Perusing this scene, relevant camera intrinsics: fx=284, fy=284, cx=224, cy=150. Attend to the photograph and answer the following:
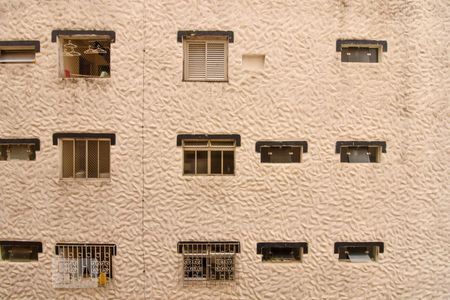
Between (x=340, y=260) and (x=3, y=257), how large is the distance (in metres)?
7.88

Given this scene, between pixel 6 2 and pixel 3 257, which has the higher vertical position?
pixel 6 2

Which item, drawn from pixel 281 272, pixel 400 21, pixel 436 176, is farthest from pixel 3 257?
pixel 400 21

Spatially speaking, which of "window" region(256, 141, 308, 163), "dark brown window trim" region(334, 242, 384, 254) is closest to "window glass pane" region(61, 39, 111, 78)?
"window" region(256, 141, 308, 163)

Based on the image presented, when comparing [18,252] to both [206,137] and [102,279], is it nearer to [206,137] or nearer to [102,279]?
[102,279]

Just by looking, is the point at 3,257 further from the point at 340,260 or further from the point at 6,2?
the point at 340,260

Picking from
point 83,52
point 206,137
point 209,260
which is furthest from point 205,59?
point 209,260

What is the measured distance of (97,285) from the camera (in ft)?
21.3

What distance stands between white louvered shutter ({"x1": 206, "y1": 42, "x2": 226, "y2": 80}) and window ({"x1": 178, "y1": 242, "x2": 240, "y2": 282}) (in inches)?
154

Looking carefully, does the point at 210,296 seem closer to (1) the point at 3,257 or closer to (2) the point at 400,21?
(1) the point at 3,257

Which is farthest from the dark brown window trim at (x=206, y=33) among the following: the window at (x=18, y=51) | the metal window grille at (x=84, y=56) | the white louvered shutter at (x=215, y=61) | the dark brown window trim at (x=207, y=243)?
the dark brown window trim at (x=207, y=243)

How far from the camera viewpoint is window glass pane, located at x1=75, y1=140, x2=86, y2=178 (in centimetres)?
666

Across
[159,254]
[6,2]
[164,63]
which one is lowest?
[159,254]

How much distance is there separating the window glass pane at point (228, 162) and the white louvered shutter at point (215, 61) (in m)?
1.79

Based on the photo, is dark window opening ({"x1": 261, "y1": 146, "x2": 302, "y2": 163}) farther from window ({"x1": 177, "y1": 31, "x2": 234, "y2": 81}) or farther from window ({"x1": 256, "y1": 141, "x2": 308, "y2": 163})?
window ({"x1": 177, "y1": 31, "x2": 234, "y2": 81})
